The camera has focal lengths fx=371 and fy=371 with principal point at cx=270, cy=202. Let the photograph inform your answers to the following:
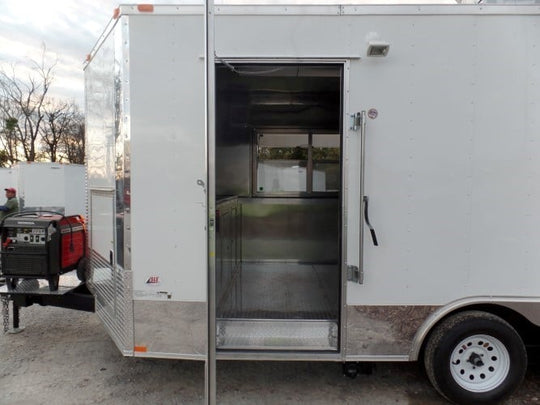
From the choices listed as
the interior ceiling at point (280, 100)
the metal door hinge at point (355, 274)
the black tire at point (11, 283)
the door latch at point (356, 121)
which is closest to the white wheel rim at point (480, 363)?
the metal door hinge at point (355, 274)

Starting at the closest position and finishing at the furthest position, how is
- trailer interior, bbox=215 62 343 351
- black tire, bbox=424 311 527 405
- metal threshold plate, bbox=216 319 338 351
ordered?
black tire, bbox=424 311 527 405 < metal threshold plate, bbox=216 319 338 351 < trailer interior, bbox=215 62 343 351

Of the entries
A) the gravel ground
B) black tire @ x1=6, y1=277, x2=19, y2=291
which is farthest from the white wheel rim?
black tire @ x1=6, y1=277, x2=19, y2=291

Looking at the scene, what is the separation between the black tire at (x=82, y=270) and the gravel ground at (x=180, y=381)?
2.24ft

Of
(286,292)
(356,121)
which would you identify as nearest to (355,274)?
(356,121)

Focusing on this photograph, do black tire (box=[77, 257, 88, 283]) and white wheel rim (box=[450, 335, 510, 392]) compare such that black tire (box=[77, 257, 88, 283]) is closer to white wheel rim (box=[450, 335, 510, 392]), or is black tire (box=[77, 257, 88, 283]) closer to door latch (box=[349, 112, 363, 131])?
door latch (box=[349, 112, 363, 131])

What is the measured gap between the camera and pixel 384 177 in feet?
8.81

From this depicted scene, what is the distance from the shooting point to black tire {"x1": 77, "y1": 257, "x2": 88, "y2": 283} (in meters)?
3.75

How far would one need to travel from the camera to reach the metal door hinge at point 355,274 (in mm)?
2680

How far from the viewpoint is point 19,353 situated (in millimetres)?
3582

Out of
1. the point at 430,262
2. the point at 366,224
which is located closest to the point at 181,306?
the point at 366,224

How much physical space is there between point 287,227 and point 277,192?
1.89 ft

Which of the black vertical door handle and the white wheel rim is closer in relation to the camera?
the black vertical door handle

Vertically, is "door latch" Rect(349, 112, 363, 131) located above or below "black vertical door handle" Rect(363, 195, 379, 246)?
above

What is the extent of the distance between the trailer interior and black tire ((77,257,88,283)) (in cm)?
136
